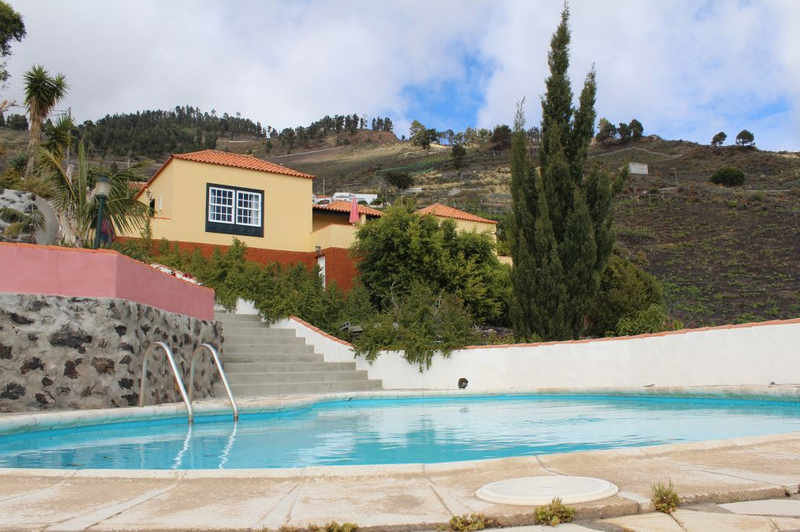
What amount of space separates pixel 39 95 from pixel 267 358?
459 inches

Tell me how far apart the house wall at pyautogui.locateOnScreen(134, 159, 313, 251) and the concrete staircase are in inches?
258

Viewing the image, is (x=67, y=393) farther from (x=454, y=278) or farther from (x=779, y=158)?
(x=779, y=158)

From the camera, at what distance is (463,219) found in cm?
2677

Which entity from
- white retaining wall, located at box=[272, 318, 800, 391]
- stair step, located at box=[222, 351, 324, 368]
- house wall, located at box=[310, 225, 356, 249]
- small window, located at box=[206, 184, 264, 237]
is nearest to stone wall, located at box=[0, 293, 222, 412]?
stair step, located at box=[222, 351, 324, 368]

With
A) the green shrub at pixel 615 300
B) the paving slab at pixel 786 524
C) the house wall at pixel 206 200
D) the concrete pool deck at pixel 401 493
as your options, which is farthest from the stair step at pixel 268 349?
the paving slab at pixel 786 524

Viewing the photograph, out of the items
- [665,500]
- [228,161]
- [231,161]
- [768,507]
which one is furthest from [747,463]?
[231,161]

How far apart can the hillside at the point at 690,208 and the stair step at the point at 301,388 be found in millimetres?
6443

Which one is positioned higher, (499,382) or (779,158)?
(779,158)

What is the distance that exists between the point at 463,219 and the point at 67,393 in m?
20.0

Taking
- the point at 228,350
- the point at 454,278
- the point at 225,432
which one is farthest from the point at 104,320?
the point at 454,278

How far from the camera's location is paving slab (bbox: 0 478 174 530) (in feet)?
9.72

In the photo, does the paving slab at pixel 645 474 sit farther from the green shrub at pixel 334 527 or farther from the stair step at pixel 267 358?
the stair step at pixel 267 358

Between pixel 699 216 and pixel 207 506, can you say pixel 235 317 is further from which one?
pixel 699 216

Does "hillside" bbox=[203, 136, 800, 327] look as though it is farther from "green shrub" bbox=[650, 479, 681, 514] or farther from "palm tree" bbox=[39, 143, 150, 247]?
"green shrub" bbox=[650, 479, 681, 514]
